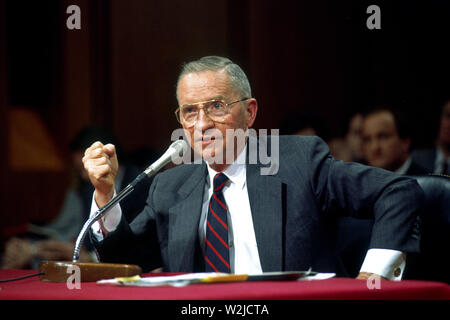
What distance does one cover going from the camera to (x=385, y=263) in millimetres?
1647

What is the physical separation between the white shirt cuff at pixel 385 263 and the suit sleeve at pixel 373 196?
2cm

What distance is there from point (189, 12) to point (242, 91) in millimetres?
2750

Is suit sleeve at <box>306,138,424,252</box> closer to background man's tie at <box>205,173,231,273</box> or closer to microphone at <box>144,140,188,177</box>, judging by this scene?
background man's tie at <box>205,173,231,273</box>

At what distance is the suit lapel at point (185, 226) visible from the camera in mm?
1938

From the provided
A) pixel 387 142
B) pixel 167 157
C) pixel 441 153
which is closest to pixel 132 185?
pixel 167 157

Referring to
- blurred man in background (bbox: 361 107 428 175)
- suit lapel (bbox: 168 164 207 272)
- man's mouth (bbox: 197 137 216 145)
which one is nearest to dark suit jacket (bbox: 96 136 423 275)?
suit lapel (bbox: 168 164 207 272)

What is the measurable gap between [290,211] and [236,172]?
0.22 metres

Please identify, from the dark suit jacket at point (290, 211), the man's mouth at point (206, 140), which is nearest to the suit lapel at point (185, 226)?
the dark suit jacket at point (290, 211)

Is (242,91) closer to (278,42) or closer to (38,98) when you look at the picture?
(278,42)

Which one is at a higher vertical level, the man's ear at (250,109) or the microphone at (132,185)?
the man's ear at (250,109)

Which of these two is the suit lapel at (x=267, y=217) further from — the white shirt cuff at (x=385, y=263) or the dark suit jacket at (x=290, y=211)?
the white shirt cuff at (x=385, y=263)

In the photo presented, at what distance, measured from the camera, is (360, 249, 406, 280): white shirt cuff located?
5.35ft

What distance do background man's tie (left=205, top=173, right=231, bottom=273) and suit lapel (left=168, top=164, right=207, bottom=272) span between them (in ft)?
0.14
